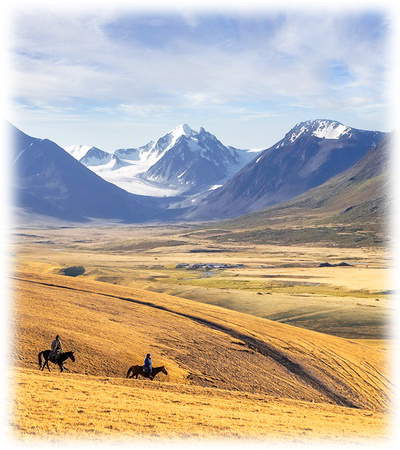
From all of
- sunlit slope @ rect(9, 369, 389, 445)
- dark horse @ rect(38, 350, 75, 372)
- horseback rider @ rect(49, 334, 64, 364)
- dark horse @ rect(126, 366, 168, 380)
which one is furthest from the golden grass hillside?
horseback rider @ rect(49, 334, 64, 364)

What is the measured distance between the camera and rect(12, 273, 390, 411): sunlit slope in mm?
39375

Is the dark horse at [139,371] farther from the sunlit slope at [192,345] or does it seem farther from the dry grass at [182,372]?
the sunlit slope at [192,345]

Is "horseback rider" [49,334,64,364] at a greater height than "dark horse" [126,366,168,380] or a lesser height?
greater

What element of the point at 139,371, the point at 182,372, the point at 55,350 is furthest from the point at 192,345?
the point at 55,350

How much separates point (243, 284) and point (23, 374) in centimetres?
9381

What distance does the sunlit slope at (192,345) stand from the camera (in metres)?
39.4

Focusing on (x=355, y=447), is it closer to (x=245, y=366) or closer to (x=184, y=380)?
(x=184, y=380)

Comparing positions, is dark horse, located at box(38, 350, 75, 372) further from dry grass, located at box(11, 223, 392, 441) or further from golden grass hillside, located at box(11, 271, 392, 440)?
golden grass hillside, located at box(11, 271, 392, 440)

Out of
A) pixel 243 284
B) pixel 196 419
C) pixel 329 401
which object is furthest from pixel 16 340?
pixel 243 284

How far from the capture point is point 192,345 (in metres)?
46.2

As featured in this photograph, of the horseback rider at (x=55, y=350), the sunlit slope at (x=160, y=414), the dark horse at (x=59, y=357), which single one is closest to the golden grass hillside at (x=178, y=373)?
the sunlit slope at (x=160, y=414)

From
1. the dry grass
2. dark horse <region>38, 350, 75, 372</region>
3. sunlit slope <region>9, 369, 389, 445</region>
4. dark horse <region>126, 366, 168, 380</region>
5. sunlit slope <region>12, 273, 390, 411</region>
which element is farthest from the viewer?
sunlit slope <region>12, 273, 390, 411</region>

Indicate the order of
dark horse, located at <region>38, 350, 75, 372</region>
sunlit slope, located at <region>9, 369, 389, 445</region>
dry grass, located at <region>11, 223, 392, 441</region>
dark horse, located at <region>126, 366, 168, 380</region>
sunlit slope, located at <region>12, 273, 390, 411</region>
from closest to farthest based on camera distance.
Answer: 1. sunlit slope, located at <region>9, 369, 389, 445</region>
2. dry grass, located at <region>11, 223, 392, 441</region>
3. dark horse, located at <region>38, 350, 75, 372</region>
4. dark horse, located at <region>126, 366, 168, 380</region>
5. sunlit slope, located at <region>12, 273, 390, 411</region>

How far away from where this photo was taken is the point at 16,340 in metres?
37.6
